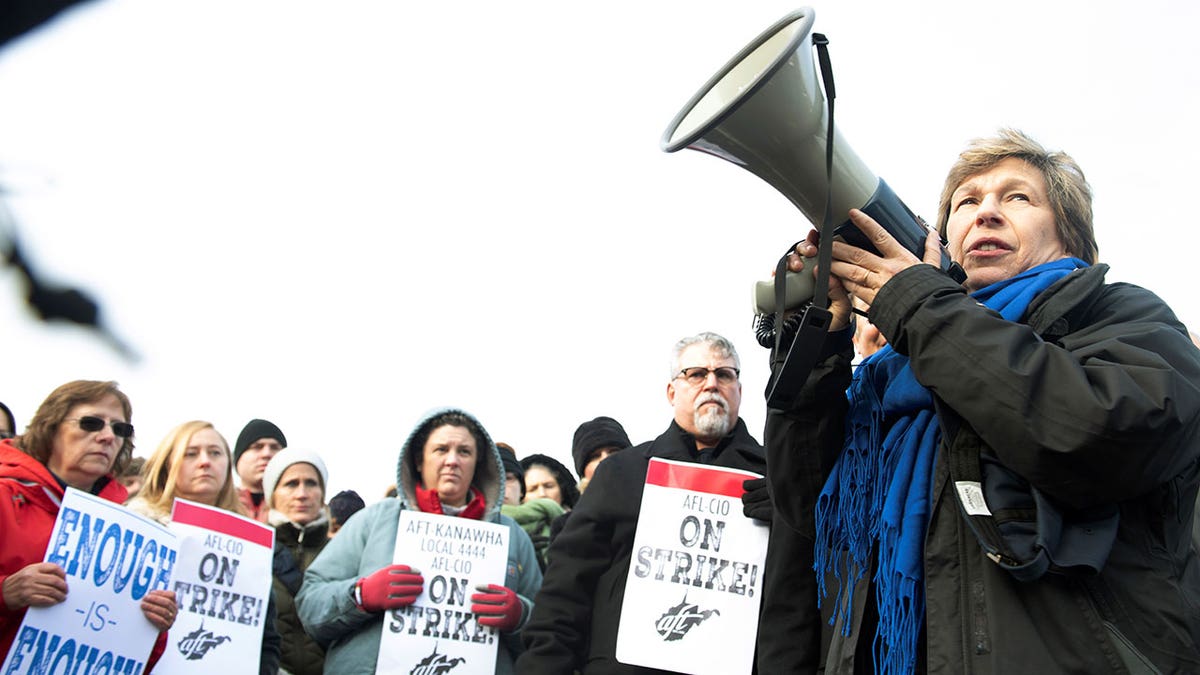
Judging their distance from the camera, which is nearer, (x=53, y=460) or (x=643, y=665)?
(x=643, y=665)

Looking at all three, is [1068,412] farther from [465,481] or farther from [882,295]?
[465,481]

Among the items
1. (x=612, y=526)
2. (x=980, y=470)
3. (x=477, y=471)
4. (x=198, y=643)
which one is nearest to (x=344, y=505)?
(x=477, y=471)

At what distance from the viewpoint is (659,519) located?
12.4 feet

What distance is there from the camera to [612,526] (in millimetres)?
4062

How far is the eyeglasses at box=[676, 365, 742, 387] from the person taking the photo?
14.2 ft

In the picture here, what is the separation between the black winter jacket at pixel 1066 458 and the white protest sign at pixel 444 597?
288cm

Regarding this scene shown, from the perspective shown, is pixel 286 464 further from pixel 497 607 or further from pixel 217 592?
pixel 497 607

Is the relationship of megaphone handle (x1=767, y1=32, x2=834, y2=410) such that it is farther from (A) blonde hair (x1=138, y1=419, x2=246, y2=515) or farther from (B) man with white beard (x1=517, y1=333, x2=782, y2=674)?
(A) blonde hair (x1=138, y1=419, x2=246, y2=515)

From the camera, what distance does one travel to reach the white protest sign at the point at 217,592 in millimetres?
4402

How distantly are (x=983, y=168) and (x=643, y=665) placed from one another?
202cm

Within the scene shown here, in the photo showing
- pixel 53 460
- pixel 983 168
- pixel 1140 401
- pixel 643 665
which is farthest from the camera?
pixel 53 460

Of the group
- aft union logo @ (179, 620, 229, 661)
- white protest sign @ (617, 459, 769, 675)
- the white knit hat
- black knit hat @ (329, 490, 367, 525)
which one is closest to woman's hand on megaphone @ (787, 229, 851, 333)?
white protest sign @ (617, 459, 769, 675)

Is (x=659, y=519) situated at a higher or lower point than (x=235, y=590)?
higher

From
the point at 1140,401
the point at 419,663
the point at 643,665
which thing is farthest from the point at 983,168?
the point at 419,663
